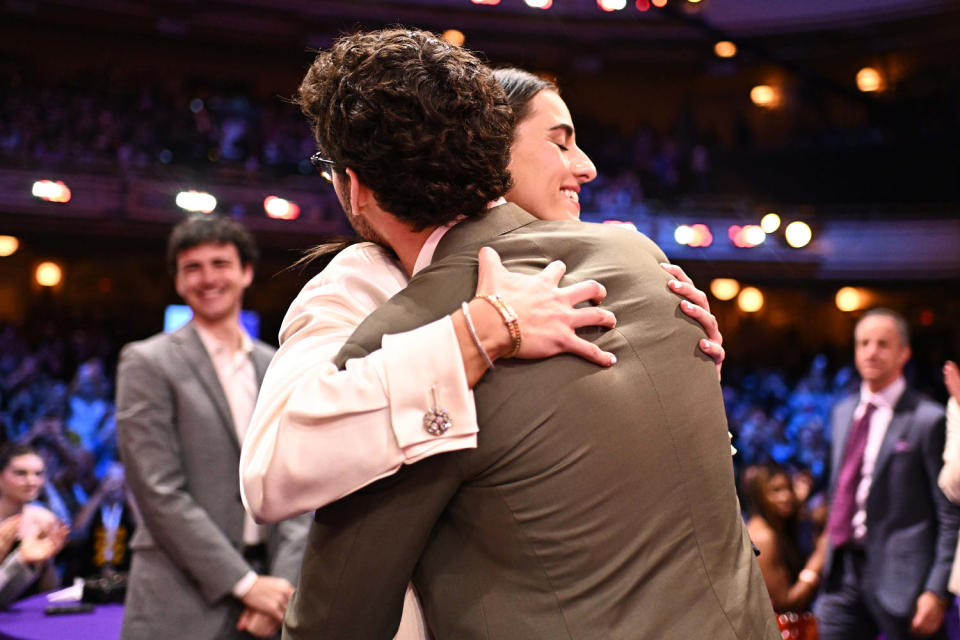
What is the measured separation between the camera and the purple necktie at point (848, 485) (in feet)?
12.4

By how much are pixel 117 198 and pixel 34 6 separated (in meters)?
3.53

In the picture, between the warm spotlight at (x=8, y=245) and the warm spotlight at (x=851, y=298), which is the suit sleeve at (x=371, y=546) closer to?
the warm spotlight at (x=8, y=245)

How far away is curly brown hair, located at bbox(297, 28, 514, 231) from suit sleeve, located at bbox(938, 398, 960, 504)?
2.63 m

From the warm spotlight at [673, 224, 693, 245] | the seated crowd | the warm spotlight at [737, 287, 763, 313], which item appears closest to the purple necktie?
the seated crowd

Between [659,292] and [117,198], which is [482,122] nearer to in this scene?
[659,292]

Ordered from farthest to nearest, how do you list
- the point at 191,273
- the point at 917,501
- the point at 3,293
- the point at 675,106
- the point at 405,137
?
the point at 675,106 → the point at 3,293 → the point at 917,501 → the point at 191,273 → the point at 405,137

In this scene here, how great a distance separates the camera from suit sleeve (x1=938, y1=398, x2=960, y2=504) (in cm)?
321

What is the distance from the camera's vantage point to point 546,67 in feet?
48.0

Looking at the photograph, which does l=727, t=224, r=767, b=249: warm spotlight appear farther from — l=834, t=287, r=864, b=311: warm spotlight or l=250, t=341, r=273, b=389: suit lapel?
l=250, t=341, r=273, b=389: suit lapel

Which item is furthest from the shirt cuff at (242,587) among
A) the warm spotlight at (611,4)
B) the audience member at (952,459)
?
the warm spotlight at (611,4)

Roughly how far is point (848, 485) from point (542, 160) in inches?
110

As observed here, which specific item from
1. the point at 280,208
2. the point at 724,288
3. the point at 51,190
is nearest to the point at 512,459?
the point at 280,208

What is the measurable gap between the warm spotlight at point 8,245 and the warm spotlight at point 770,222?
9.54m

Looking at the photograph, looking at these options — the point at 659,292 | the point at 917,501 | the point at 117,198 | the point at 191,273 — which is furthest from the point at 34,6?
the point at 659,292
